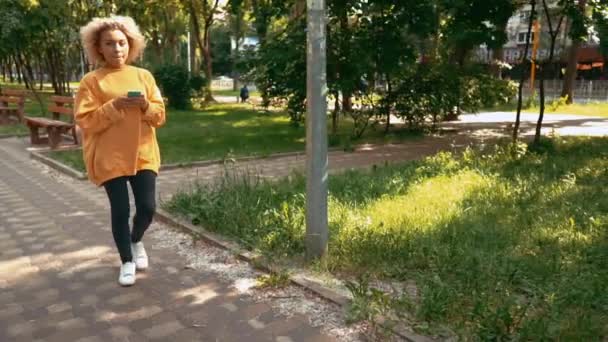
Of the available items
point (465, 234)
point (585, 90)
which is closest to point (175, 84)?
point (465, 234)

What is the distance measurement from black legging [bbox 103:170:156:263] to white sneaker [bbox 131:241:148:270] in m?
0.21

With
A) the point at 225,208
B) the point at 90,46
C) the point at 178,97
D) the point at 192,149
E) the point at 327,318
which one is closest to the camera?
the point at 327,318

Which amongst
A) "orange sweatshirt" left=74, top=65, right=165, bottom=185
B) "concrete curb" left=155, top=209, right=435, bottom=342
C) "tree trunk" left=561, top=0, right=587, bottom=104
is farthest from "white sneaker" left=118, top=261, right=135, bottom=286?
"tree trunk" left=561, top=0, right=587, bottom=104

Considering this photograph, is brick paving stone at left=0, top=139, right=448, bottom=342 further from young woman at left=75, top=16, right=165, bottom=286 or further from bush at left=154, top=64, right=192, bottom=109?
bush at left=154, top=64, right=192, bottom=109

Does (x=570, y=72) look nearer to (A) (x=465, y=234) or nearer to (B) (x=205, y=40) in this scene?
(B) (x=205, y=40)

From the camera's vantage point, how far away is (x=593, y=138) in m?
11.5

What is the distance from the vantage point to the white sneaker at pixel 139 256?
4453mm

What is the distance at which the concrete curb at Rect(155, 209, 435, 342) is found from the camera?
3.25 m

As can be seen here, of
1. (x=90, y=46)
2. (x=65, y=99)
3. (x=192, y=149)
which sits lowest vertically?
(x=192, y=149)

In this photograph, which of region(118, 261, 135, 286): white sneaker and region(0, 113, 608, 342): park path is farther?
region(118, 261, 135, 286): white sneaker

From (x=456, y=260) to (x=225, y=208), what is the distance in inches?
89.0

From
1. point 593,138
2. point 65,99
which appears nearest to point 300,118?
point 65,99

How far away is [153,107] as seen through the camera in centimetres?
389

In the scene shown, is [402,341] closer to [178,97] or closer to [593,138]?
[593,138]
